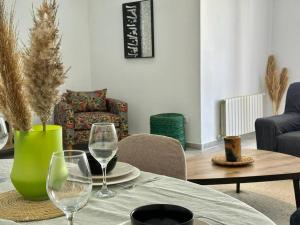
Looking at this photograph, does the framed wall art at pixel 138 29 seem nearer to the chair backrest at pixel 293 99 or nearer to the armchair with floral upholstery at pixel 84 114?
the armchair with floral upholstery at pixel 84 114

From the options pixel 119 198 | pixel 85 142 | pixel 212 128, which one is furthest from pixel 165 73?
pixel 119 198

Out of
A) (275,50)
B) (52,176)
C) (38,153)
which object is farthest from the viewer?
(275,50)

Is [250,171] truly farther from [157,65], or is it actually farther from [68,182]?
[157,65]

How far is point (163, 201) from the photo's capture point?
1014mm

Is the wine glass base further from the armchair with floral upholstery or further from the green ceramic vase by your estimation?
the armchair with floral upholstery

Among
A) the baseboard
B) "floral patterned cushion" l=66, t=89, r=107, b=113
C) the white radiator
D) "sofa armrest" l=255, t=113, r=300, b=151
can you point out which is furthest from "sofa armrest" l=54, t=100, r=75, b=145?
"sofa armrest" l=255, t=113, r=300, b=151

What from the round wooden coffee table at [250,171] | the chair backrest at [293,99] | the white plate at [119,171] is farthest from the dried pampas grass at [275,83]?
the white plate at [119,171]

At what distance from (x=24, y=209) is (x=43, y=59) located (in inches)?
15.2

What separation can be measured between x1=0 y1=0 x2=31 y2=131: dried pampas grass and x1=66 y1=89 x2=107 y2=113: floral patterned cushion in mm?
4018

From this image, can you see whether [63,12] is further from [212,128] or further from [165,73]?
[212,128]

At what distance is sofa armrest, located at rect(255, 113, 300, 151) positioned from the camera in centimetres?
338

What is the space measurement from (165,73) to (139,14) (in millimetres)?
851

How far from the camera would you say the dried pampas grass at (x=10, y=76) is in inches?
35.6

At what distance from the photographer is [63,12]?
536cm
